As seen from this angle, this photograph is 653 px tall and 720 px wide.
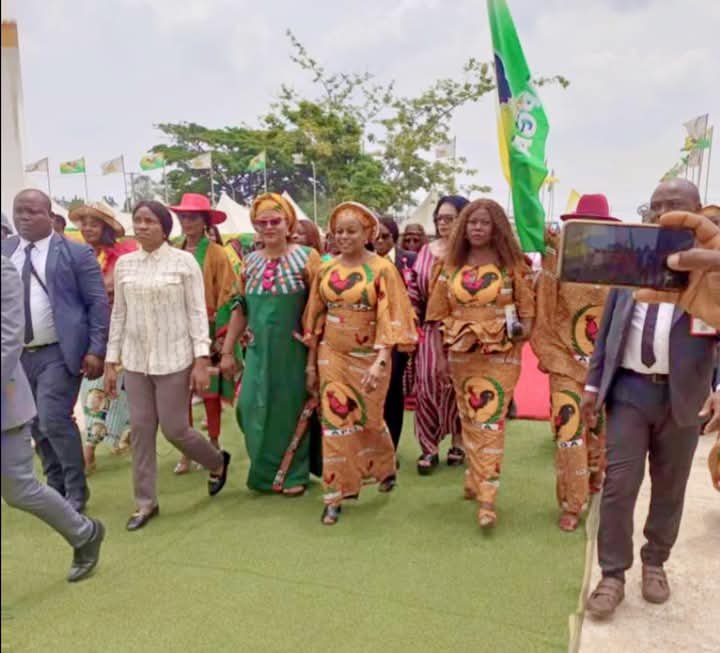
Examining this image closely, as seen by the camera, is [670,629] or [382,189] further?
[382,189]

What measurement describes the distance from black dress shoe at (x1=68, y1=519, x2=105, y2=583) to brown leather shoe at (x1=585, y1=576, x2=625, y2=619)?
7.10ft

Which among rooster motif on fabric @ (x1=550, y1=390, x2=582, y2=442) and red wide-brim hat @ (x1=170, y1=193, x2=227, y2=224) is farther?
red wide-brim hat @ (x1=170, y1=193, x2=227, y2=224)

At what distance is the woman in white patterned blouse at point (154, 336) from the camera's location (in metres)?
3.29

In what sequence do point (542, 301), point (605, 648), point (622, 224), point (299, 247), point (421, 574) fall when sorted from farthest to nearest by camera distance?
point (299, 247)
point (542, 301)
point (421, 574)
point (605, 648)
point (622, 224)

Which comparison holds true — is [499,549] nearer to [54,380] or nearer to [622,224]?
[622,224]

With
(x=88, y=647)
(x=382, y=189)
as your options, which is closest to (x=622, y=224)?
(x=88, y=647)

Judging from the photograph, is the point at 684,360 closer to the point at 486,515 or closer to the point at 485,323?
the point at 485,323

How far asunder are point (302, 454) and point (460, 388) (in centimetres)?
111

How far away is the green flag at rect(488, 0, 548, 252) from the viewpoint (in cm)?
288

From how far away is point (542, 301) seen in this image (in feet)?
11.1

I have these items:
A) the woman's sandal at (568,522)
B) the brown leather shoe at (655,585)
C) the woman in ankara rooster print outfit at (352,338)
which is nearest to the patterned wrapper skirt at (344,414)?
the woman in ankara rooster print outfit at (352,338)

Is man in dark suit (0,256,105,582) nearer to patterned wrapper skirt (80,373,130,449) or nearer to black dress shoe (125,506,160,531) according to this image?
black dress shoe (125,506,160,531)

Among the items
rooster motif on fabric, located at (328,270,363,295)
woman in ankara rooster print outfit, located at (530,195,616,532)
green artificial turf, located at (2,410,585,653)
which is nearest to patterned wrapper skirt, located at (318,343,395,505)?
green artificial turf, located at (2,410,585,653)

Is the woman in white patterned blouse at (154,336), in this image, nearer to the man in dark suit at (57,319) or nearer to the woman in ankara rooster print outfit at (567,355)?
the man in dark suit at (57,319)
